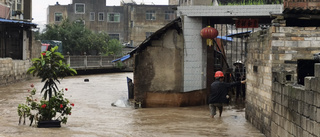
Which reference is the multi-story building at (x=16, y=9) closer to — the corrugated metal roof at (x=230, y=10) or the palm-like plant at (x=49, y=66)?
the corrugated metal roof at (x=230, y=10)

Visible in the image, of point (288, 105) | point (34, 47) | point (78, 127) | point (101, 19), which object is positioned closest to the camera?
point (288, 105)

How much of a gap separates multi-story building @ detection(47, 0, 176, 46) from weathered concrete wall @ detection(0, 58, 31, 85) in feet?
74.3

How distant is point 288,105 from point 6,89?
65.7 ft

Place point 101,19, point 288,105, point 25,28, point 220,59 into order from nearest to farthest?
1. point 288,105
2. point 220,59
3. point 25,28
4. point 101,19

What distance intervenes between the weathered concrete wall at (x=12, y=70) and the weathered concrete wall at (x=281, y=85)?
17468 millimetres

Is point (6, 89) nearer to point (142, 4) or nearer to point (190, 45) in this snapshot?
point (190, 45)

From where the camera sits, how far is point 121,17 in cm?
5641

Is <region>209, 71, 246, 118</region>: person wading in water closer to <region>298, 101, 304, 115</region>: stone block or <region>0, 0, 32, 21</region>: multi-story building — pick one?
<region>298, 101, 304, 115</region>: stone block

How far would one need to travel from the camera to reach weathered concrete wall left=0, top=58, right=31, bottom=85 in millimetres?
28411

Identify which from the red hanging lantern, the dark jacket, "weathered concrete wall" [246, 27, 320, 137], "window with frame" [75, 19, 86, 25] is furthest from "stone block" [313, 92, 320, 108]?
"window with frame" [75, 19, 86, 25]

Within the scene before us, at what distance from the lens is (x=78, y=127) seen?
13703 mm

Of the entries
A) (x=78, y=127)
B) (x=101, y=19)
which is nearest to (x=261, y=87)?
(x=78, y=127)

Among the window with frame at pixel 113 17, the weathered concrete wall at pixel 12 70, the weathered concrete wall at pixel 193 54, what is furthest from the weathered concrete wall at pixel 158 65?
the window with frame at pixel 113 17

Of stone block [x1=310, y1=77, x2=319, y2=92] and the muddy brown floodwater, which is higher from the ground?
stone block [x1=310, y1=77, x2=319, y2=92]
